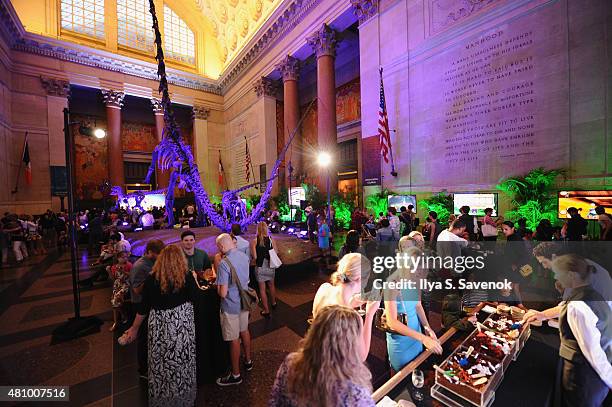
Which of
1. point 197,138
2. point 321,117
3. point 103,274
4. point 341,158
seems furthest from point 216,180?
point 103,274

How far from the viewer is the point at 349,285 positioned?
6.63 feet

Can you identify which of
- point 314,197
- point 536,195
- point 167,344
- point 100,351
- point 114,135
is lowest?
point 100,351

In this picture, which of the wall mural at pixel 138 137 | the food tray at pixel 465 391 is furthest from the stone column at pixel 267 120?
the food tray at pixel 465 391

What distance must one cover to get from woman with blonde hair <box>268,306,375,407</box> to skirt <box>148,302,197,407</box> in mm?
1550

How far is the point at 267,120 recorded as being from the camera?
18.0 meters

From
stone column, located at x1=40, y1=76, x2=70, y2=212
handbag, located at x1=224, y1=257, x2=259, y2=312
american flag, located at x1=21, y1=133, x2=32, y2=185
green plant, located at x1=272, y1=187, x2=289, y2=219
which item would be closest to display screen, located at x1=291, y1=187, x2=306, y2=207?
green plant, located at x1=272, y1=187, x2=289, y2=219

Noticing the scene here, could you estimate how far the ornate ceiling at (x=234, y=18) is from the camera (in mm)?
17138

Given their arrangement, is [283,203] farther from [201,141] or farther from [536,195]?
[201,141]

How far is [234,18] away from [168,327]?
24392 millimetres

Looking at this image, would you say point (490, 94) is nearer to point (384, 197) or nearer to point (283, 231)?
point (384, 197)

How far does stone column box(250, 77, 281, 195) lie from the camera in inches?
701

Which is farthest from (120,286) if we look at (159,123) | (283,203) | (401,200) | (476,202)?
(159,123)

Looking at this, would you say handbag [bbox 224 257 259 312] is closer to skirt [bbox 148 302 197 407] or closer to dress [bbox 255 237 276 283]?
skirt [bbox 148 302 197 407]

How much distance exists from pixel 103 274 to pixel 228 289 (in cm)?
585
